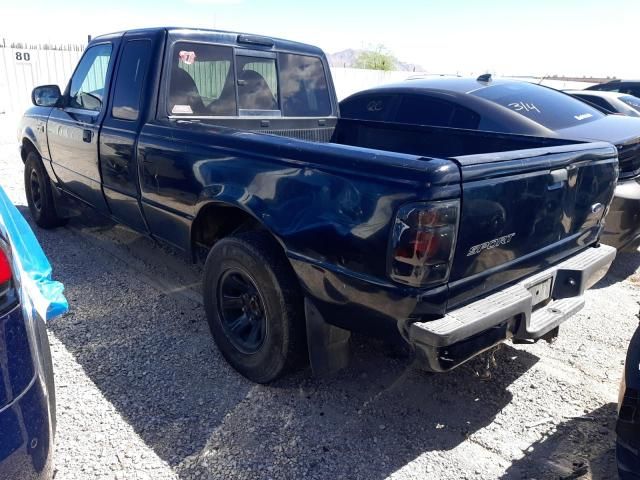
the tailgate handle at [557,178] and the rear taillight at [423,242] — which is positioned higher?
the tailgate handle at [557,178]

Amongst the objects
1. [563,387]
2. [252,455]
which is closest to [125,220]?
[252,455]

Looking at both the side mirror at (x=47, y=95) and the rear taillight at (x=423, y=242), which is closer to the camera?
the rear taillight at (x=423, y=242)

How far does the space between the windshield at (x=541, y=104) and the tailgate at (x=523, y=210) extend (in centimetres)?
196

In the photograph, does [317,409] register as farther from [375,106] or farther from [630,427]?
[375,106]

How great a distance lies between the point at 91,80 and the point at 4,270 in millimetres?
3340

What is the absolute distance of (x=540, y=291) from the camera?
107 inches

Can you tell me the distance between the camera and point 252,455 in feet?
8.21

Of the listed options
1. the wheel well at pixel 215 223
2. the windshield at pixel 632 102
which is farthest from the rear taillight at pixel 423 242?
the windshield at pixel 632 102

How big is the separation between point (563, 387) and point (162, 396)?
7.64ft

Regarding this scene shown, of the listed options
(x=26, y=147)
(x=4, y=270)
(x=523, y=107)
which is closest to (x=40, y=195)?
(x=26, y=147)

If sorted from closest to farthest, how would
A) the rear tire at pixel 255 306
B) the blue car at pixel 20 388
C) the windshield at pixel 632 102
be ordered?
the blue car at pixel 20 388 < the rear tire at pixel 255 306 < the windshield at pixel 632 102

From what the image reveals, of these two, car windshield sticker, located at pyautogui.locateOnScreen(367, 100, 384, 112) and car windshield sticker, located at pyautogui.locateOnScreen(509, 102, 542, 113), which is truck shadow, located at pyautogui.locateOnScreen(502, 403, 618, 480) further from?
car windshield sticker, located at pyautogui.locateOnScreen(367, 100, 384, 112)

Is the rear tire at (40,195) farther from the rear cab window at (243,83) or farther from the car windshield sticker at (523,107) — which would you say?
the car windshield sticker at (523,107)

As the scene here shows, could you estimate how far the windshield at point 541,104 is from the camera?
16.2 ft
